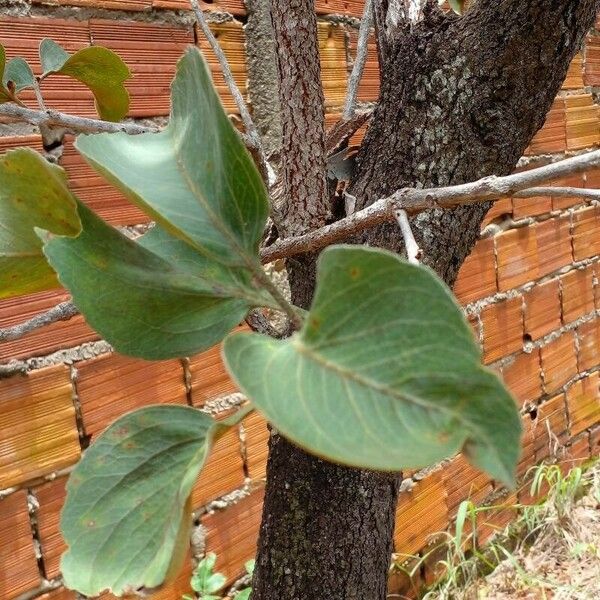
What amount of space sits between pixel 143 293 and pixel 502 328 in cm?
122

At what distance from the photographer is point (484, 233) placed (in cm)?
130

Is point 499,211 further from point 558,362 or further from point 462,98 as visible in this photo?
point 462,98

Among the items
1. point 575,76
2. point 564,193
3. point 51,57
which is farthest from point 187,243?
point 575,76

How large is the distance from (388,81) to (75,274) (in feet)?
1.22

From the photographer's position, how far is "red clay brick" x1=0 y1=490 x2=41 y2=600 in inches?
30.5

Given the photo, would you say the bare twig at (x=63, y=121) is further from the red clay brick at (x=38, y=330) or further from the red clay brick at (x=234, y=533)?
the red clay brick at (x=234, y=533)

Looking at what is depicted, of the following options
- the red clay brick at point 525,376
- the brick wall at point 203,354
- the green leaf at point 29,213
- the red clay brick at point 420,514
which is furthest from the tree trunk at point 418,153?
the red clay brick at point 525,376

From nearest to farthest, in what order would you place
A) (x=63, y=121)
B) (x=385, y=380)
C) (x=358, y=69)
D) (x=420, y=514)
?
(x=385, y=380)
(x=63, y=121)
(x=358, y=69)
(x=420, y=514)

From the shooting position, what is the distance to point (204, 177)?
241mm

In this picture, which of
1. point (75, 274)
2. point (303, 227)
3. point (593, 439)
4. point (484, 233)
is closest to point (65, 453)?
point (303, 227)

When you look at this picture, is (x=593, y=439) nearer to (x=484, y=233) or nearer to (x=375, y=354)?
(x=484, y=233)

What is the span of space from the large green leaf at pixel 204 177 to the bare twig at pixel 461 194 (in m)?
0.09

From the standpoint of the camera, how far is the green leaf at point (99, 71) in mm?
479

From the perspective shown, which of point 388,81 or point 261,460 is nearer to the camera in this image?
point 388,81
